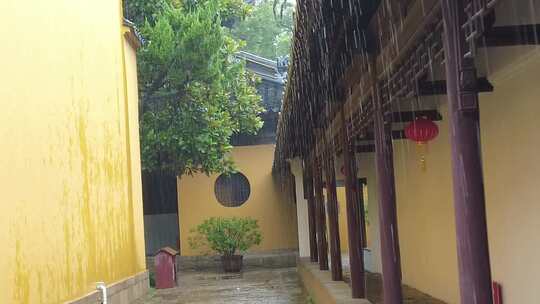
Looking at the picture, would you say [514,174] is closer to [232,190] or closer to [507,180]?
[507,180]

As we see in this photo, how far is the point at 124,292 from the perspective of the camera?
36.9 ft

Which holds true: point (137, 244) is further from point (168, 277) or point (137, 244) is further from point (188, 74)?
point (188, 74)

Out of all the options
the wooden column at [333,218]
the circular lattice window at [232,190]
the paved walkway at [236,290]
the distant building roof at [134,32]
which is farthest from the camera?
the circular lattice window at [232,190]

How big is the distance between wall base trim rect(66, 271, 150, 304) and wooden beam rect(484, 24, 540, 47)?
537 cm

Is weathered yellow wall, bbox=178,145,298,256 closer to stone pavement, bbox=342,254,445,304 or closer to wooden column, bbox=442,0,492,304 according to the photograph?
stone pavement, bbox=342,254,445,304

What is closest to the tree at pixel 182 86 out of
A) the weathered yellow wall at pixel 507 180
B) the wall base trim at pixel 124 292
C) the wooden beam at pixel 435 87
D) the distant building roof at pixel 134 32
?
the distant building roof at pixel 134 32

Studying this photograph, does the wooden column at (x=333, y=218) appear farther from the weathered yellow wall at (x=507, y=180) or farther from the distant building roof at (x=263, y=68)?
the distant building roof at (x=263, y=68)

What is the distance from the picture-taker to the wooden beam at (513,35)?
13.9ft

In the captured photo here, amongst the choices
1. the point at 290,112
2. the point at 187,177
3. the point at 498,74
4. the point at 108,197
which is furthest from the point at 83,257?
the point at 187,177

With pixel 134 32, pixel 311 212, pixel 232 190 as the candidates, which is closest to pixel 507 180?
pixel 311 212

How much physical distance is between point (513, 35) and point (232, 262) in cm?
1441

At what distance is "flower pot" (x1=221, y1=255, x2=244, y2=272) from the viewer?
59.4ft

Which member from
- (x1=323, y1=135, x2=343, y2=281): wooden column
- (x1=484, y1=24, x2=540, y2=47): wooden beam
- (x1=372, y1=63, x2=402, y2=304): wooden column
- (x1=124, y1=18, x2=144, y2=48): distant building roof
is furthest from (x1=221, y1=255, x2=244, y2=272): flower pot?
(x1=484, y1=24, x2=540, y2=47): wooden beam

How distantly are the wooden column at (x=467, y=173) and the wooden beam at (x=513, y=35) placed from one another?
0.88m
